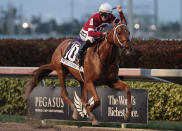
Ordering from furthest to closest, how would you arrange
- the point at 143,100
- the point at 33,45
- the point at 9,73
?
the point at 33,45 → the point at 9,73 → the point at 143,100

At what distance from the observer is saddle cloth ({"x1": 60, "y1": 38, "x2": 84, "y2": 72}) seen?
23.1 feet

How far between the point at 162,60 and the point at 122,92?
51.5 inches

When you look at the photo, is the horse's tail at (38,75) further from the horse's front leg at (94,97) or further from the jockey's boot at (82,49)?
the horse's front leg at (94,97)

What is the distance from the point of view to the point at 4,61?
920 centimetres

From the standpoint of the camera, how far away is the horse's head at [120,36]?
593cm

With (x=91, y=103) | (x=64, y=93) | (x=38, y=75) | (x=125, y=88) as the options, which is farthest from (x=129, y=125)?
(x=38, y=75)

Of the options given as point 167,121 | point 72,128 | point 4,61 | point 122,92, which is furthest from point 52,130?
point 4,61

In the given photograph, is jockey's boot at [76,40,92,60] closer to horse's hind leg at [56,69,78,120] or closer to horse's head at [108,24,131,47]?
horse's head at [108,24,131,47]

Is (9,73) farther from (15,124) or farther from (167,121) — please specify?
(167,121)

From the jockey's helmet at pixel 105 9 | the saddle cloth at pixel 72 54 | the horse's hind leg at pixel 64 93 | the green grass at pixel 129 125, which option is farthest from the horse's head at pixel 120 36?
the green grass at pixel 129 125

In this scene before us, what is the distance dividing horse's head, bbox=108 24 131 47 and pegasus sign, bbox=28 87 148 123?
116cm

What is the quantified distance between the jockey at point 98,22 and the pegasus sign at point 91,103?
85 centimetres

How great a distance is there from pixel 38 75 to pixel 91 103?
107 centimetres

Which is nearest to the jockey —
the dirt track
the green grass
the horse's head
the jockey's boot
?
the jockey's boot
